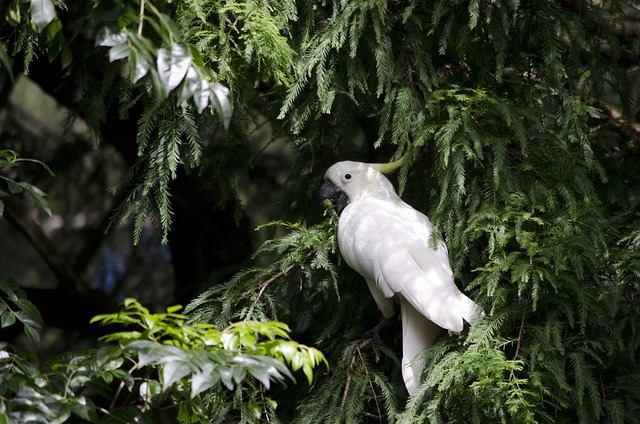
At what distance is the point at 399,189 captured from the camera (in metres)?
2.21

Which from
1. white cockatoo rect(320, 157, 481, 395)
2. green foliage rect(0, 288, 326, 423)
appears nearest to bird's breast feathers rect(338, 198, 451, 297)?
white cockatoo rect(320, 157, 481, 395)

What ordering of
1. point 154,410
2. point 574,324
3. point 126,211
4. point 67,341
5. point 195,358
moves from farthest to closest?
point 67,341 < point 126,211 < point 574,324 < point 154,410 < point 195,358

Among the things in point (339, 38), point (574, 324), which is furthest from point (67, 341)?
point (574, 324)

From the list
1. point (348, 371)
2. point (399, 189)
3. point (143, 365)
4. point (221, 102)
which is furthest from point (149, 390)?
point (399, 189)

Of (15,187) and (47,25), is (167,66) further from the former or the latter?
(15,187)

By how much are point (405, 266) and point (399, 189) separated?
0.77ft

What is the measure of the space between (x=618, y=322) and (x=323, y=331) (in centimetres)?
80

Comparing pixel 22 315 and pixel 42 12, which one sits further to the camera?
pixel 22 315

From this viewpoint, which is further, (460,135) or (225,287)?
(225,287)

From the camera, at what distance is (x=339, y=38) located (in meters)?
2.23

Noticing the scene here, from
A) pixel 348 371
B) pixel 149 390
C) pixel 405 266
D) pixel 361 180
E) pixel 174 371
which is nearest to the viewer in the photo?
pixel 174 371

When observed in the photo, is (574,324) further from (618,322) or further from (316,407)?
(316,407)

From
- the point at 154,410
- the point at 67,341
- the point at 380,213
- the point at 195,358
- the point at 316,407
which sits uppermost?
the point at 195,358

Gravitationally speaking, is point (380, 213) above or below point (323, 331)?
above
